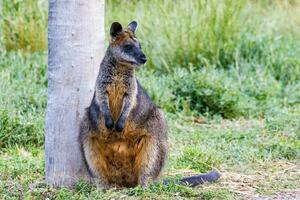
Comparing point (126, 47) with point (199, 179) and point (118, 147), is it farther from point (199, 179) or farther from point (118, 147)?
point (199, 179)

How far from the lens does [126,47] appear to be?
5707 mm

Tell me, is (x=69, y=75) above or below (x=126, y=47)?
below

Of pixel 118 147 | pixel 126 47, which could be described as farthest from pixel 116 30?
pixel 118 147

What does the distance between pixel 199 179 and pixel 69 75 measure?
1310 mm

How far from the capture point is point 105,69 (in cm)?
575

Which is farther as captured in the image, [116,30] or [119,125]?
[116,30]

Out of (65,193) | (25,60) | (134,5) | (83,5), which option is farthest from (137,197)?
(134,5)

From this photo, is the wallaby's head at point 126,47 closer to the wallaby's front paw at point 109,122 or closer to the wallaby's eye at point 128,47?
the wallaby's eye at point 128,47

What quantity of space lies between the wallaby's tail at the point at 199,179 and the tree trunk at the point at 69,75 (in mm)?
761

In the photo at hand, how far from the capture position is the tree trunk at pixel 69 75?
5.71 metres

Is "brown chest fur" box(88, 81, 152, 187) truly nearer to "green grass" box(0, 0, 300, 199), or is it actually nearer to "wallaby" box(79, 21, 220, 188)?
"wallaby" box(79, 21, 220, 188)

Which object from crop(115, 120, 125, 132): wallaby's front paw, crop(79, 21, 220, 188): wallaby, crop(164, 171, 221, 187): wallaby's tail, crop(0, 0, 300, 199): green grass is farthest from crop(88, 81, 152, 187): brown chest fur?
crop(164, 171, 221, 187): wallaby's tail

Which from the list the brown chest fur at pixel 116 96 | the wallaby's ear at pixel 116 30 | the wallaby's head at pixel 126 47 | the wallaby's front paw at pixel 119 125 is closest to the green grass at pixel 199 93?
the wallaby's front paw at pixel 119 125

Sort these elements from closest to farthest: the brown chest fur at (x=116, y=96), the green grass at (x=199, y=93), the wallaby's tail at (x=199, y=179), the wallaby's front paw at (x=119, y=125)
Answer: the wallaby's front paw at (x=119, y=125)
the brown chest fur at (x=116, y=96)
the wallaby's tail at (x=199, y=179)
the green grass at (x=199, y=93)
